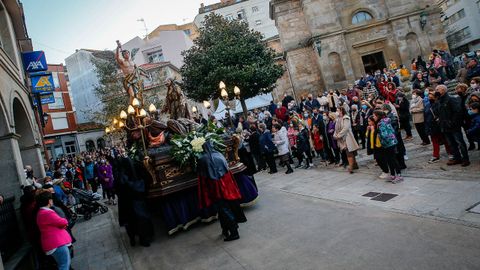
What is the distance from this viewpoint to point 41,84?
47.2 ft

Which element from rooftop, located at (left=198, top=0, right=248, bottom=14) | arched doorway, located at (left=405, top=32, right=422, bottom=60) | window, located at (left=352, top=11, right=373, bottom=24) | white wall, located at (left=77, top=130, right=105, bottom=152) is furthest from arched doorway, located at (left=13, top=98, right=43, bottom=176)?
rooftop, located at (left=198, top=0, right=248, bottom=14)

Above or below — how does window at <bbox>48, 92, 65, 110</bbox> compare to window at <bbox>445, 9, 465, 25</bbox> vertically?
above

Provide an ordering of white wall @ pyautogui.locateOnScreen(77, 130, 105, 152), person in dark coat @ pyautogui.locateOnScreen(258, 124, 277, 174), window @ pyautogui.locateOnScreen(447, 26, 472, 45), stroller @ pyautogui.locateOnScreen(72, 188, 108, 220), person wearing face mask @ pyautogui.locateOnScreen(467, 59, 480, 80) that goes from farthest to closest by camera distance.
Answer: window @ pyautogui.locateOnScreen(447, 26, 472, 45)
white wall @ pyautogui.locateOnScreen(77, 130, 105, 152)
person in dark coat @ pyautogui.locateOnScreen(258, 124, 277, 174)
stroller @ pyautogui.locateOnScreen(72, 188, 108, 220)
person wearing face mask @ pyautogui.locateOnScreen(467, 59, 480, 80)

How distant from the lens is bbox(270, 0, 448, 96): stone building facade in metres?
22.1

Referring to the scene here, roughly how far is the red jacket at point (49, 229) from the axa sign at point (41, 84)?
36.1 feet

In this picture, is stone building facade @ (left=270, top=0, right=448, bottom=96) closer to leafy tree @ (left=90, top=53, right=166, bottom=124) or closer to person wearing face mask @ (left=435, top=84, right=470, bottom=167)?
leafy tree @ (left=90, top=53, right=166, bottom=124)

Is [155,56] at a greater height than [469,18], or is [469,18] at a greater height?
[155,56]

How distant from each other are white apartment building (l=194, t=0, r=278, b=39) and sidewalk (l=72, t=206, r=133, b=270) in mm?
42857

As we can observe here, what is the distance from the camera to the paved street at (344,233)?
405cm

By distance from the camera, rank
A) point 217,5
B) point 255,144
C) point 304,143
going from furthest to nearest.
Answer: point 217,5, point 255,144, point 304,143

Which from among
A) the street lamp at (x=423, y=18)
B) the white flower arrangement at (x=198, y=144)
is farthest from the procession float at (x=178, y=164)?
the street lamp at (x=423, y=18)

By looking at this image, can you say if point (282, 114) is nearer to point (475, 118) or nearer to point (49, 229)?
point (475, 118)

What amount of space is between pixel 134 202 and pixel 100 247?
1.77 m

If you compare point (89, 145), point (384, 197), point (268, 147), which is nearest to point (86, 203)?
point (268, 147)
